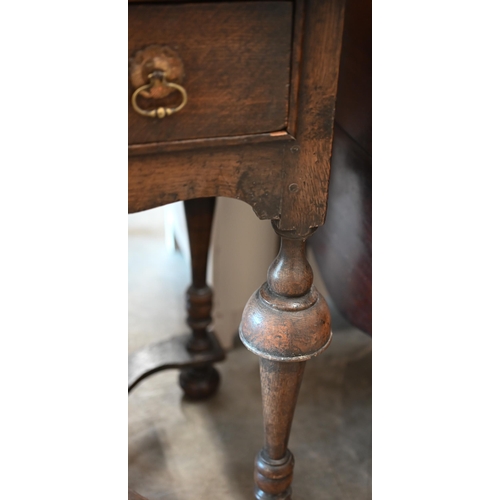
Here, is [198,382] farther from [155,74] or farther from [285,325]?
[155,74]

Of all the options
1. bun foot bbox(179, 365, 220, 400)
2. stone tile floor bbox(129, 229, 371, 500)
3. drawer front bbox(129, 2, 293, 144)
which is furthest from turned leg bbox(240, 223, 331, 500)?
bun foot bbox(179, 365, 220, 400)

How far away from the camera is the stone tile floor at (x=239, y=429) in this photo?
3.55ft

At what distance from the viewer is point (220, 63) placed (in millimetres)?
615

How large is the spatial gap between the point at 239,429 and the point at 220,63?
2.52 ft

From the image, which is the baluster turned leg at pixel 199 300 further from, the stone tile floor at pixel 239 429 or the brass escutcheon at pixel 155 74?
the brass escutcheon at pixel 155 74

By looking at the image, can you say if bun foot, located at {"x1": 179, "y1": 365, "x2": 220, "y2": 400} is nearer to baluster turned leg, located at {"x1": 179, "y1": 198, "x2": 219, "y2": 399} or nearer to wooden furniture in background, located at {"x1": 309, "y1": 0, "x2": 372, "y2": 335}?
baluster turned leg, located at {"x1": 179, "y1": 198, "x2": 219, "y2": 399}

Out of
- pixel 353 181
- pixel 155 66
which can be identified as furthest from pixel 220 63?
pixel 353 181

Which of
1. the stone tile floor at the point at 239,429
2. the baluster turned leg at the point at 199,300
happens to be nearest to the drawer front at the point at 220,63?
the baluster turned leg at the point at 199,300

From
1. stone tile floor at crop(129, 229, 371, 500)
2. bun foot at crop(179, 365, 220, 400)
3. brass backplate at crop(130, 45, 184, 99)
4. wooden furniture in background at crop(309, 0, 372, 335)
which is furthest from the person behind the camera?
bun foot at crop(179, 365, 220, 400)

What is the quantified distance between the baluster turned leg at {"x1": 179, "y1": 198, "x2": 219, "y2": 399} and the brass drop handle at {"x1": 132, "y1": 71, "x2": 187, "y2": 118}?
50cm

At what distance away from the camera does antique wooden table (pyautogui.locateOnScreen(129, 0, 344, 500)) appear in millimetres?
595

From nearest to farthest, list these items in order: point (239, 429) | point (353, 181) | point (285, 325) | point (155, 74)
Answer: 1. point (155, 74)
2. point (285, 325)
3. point (353, 181)
4. point (239, 429)
